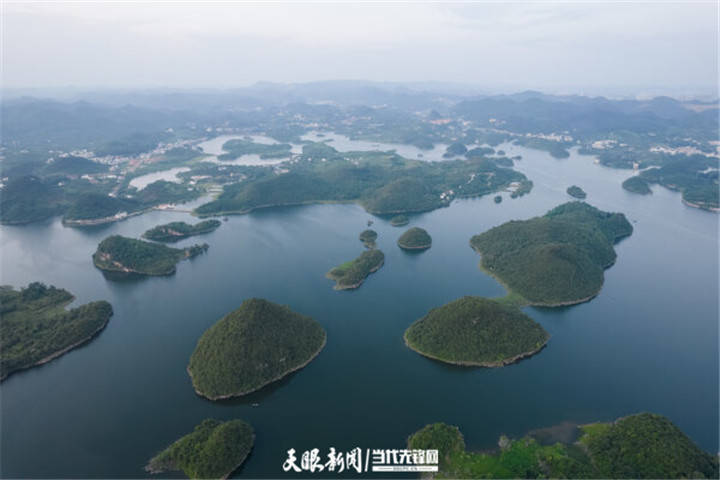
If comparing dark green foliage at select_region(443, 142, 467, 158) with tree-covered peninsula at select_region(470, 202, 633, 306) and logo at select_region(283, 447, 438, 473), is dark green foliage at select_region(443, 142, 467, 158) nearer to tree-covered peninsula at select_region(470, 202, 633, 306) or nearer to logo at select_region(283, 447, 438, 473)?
tree-covered peninsula at select_region(470, 202, 633, 306)

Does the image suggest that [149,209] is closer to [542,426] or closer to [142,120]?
[542,426]

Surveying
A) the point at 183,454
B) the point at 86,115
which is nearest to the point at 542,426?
the point at 183,454

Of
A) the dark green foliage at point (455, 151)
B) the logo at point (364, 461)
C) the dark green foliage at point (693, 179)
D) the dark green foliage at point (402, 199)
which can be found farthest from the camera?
the dark green foliage at point (455, 151)

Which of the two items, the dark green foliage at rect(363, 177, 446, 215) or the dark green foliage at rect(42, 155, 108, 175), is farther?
the dark green foliage at rect(42, 155, 108, 175)

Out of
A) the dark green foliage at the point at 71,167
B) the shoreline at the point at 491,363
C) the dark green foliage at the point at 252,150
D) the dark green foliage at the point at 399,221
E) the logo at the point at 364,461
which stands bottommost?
the logo at the point at 364,461

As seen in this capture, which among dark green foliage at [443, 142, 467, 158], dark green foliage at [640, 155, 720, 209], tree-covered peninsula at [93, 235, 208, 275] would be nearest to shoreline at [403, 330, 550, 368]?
tree-covered peninsula at [93, 235, 208, 275]

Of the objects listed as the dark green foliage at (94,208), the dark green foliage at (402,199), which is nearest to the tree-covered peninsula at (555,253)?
the dark green foliage at (402,199)

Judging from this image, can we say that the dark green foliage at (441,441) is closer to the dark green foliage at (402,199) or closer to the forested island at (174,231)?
the dark green foliage at (402,199)
